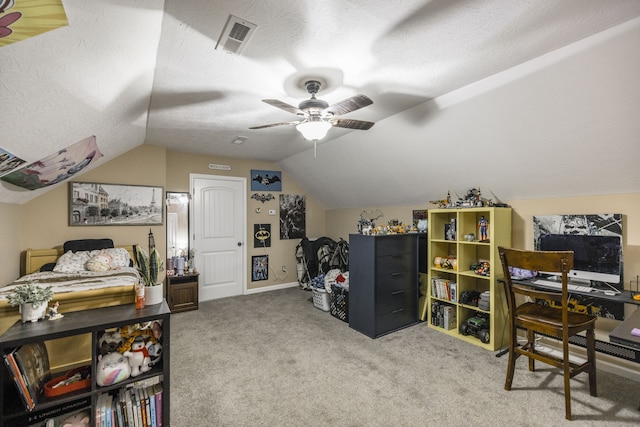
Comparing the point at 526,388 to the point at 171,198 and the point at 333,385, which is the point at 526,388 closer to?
the point at 333,385

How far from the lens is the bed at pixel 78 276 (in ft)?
7.76

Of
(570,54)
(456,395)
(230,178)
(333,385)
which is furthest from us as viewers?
(230,178)

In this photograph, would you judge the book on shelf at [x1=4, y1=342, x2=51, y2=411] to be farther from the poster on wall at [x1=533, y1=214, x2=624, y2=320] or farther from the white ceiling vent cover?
the poster on wall at [x1=533, y1=214, x2=624, y2=320]

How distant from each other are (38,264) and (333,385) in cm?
376

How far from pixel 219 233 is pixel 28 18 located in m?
4.36

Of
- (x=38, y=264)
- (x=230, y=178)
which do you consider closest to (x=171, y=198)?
(x=230, y=178)

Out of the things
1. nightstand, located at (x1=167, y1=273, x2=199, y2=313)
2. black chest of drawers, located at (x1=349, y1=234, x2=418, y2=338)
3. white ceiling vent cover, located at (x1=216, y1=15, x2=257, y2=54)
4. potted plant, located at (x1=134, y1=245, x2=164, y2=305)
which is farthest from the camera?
nightstand, located at (x1=167, y1=273, x2=199, y2=313)

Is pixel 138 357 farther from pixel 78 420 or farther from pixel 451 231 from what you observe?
pixel 451 231

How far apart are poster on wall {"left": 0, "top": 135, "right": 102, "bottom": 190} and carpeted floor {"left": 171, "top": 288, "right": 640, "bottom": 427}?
2.17 metres

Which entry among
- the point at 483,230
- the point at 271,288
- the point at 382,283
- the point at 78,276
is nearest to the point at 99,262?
the point at 78,276

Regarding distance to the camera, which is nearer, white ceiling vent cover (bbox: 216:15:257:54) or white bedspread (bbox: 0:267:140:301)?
white ceiling vent cover (bbox: 216:15:257:54)

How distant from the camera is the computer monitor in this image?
2.59 meters

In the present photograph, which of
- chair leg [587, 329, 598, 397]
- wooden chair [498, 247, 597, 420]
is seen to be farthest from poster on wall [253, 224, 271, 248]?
chair leg [587, 329, 598, 397]

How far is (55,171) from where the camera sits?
3.10 metres
